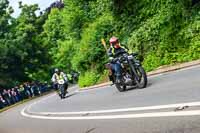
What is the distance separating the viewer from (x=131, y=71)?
45.9ft

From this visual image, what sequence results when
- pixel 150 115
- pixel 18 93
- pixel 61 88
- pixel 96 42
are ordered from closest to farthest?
pixel 150 115
pixel 61 88
pixel 96 42
pixel 18 93

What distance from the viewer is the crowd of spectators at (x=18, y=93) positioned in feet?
130

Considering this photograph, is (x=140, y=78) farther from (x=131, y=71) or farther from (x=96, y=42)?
(x=96, y=42)

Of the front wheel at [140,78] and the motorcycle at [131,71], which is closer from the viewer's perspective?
the front wheel at [140,78]

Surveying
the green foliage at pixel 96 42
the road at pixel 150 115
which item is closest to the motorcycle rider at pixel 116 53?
the road at pixel 150 115

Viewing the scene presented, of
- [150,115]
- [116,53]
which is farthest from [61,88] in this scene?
[150,115]

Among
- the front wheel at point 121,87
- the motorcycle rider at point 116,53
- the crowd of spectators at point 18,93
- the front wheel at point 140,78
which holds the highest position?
the motorcycle rider at point 116,53

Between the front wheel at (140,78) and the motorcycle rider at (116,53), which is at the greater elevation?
the motorcycle rider at (116,53)

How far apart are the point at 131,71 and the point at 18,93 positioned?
2933 centimetres

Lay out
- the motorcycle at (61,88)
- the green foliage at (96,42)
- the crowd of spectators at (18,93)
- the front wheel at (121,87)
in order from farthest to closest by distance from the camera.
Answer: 1. the crowd of spectators at (18,93)
2. the green foliage at (96,42)
3. the motorcycle at (61,88)
4. the front wheel at (121,87)

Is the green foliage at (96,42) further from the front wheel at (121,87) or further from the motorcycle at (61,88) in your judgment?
the front wheel at (121,87)

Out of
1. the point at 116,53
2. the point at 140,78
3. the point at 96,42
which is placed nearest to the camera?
the point at 140,78

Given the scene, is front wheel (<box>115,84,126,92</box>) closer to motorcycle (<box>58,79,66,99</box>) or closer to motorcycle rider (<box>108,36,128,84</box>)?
motorcycle rider (<box>108,36,128,84</box>)

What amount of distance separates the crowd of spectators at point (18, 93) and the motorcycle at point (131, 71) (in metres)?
25.1
